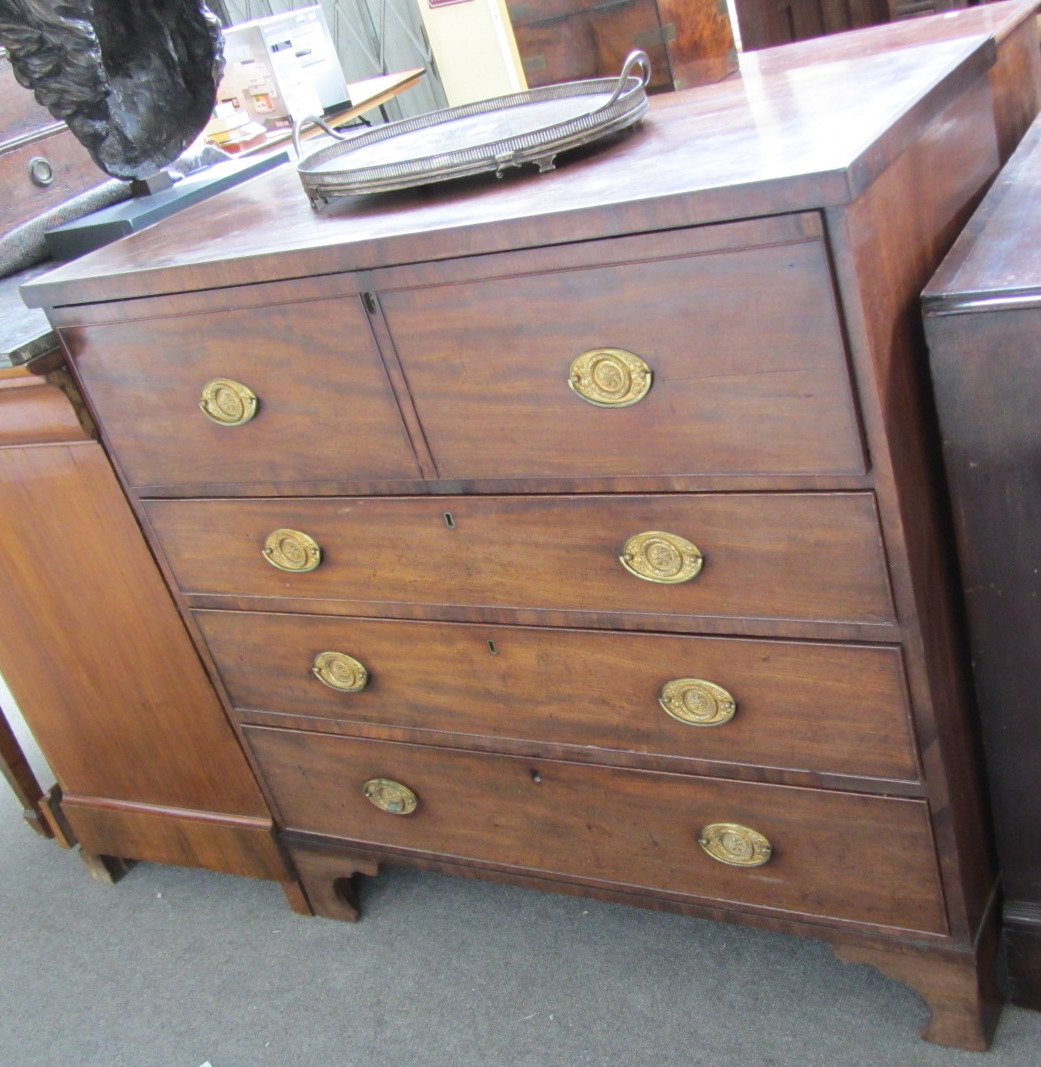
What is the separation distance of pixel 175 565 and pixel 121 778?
0.43 metres

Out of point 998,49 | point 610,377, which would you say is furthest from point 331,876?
point 998,49

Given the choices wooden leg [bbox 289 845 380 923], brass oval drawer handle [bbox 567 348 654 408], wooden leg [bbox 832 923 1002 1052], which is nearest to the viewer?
brass oval drawer handle [bbox 567 348 654 408]

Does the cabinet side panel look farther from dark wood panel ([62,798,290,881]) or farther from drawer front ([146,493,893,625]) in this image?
dark wood panel ([62,798,290,881])

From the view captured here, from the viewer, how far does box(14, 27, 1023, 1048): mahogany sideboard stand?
95 cm

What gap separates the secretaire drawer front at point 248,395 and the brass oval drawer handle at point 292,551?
7 cm

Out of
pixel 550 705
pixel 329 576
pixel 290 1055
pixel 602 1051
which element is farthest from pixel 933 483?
pixel 290 1055

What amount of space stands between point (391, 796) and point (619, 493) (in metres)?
0.58

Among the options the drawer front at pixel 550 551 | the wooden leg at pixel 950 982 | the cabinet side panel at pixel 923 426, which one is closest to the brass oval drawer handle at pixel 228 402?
the drawer front at pixel 550 551

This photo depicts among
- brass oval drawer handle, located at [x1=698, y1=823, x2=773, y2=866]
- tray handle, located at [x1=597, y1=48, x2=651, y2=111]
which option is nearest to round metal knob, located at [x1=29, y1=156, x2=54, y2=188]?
tray handle, located at [x1=597, y1=48, x2=651, y2=111]

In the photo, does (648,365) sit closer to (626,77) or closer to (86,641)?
(626,77)

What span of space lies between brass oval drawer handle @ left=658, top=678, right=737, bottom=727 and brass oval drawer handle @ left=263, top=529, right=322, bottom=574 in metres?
0.41

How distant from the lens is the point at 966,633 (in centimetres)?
119

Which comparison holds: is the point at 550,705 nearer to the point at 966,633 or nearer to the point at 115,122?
the point at 966,633

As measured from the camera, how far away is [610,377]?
1013mm
